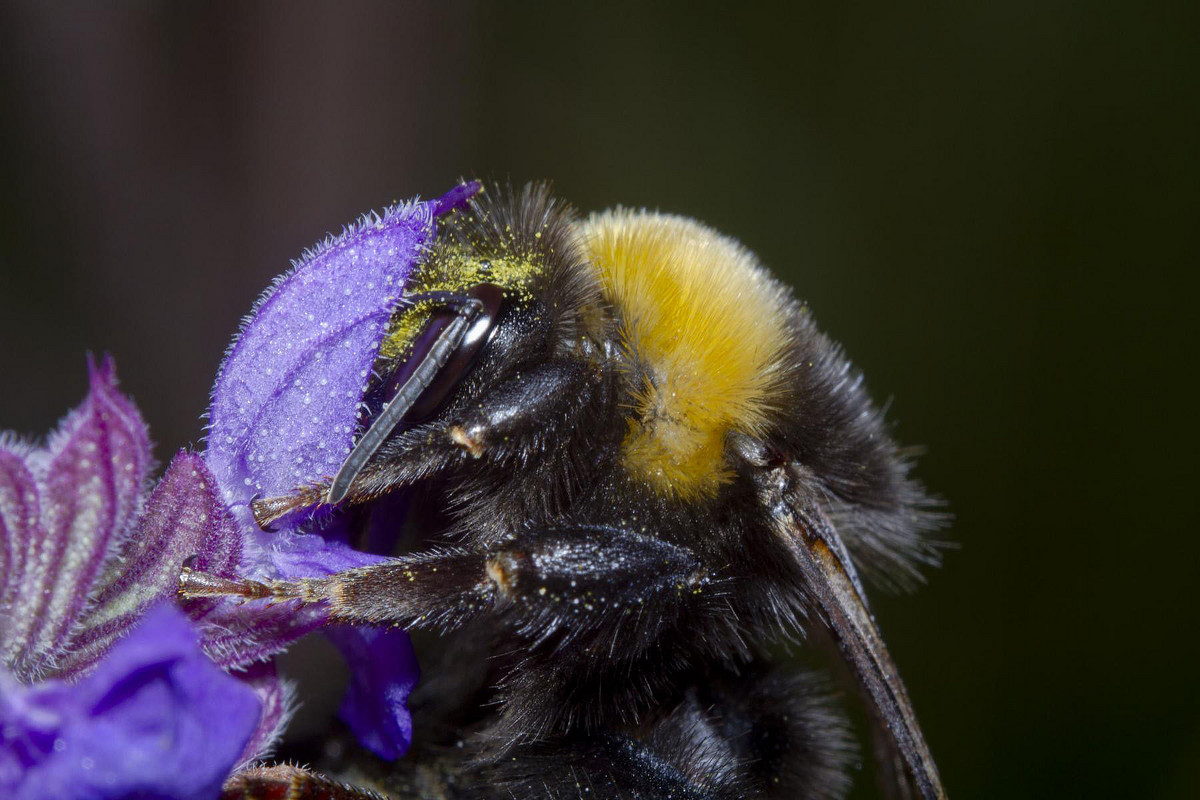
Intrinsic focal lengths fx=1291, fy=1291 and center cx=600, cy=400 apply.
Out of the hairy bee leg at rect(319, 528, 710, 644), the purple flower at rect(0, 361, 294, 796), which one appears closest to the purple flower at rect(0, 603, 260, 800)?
the purple flower at rect(0, 361, 294, 796)

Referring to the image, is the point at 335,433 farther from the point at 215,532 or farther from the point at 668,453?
the point at 668,453

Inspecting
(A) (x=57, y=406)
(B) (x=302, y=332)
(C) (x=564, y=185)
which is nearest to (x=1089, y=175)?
(C) (x=564, y=185)

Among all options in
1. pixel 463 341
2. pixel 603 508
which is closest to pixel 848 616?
pixel 603 508

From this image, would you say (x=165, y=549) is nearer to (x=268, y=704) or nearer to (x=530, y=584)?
(x=268, y=704)

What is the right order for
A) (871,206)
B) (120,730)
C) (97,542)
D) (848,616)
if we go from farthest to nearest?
(871,206) < (848,616) < (97,542) < (120,730)

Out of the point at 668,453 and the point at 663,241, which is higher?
the point at 663,241
